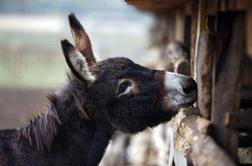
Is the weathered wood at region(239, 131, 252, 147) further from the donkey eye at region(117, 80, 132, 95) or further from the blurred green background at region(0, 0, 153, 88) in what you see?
the blurred green background at region(0, 0, 153, 88)

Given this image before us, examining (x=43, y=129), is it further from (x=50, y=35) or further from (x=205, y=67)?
(x=50, y=35)

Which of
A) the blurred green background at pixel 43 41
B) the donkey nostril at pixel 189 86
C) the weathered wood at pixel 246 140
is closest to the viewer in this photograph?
the donkey nostril at pixel 189 86

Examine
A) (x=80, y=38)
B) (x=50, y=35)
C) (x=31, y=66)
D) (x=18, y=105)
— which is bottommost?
(x=50, y=35)

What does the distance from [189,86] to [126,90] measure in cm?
56

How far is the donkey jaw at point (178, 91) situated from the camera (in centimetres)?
478

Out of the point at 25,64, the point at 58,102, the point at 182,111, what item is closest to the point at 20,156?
the point at 58,102

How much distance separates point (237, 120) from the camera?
159 inches

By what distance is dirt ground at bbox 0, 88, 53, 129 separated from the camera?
47.4ft

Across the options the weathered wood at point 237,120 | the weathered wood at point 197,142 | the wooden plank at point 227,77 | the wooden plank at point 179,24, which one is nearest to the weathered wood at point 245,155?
the weathered wood at point 197,142

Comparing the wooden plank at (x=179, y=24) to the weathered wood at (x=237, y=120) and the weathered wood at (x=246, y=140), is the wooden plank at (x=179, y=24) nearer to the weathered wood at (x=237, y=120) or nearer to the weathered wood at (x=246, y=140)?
the weathered wood at (x=246, y=140)

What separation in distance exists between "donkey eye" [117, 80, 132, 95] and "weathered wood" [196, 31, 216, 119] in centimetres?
70

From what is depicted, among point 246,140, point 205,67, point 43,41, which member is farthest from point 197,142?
point 43,41

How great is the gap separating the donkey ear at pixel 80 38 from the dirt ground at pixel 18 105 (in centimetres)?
797

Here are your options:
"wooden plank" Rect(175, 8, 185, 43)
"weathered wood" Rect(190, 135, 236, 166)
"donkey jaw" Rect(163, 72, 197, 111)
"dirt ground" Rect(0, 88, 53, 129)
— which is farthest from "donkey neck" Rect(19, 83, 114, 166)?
"dirt ground" Rect(0, 88, 53, 129)
